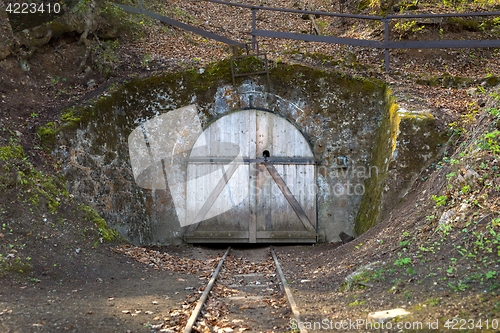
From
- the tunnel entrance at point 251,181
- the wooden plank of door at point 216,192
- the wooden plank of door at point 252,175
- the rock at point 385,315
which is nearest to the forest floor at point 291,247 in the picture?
the rock at point 385,315

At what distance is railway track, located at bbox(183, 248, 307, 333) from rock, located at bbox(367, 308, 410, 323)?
0.76 metres

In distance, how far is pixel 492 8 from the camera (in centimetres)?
1495

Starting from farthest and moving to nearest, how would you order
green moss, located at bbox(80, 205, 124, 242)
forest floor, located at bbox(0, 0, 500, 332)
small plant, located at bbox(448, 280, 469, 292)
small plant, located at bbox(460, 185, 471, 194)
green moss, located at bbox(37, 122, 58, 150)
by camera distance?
green moss, located at bbox(37, 122, 58, 150)
green moss, located at bbox(80, 205, 124, 242)
small plant, located at bbox(460, 185, 471, 194)
forest floor, located at bbox(0, 0, 500, 332)
small plant, located at bbox(448, 280, 469, 292)

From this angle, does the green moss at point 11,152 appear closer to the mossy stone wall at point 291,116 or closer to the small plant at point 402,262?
the mossy stone wall at point 291,116

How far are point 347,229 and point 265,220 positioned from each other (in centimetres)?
210

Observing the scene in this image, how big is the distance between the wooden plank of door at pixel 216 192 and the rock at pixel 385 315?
780 centimetres

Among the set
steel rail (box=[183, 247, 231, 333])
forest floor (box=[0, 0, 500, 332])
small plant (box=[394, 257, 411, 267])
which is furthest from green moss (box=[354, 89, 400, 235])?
steel rail (box=[183, 247, 231, 333])

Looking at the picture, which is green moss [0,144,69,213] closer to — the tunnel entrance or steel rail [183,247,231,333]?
steel rail [183,247,231,333]

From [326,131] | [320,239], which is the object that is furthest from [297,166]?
[320,239]

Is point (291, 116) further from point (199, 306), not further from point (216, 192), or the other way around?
point (199, 306)

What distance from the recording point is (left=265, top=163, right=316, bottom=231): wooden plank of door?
12523 millimetres

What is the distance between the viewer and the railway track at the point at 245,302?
18.8ft

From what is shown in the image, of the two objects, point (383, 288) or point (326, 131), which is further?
point (326, 131)

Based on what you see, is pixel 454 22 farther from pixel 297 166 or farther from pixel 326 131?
pixel 297 166
